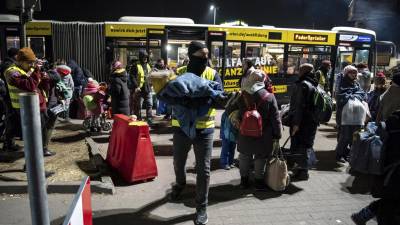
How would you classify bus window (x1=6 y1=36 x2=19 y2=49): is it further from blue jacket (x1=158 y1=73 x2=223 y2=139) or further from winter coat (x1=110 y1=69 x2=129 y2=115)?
blue jacket (x1=158 y1=73 x2=223 y2=139)

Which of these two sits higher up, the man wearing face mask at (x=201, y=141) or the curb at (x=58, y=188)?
the man wearing face mask at (x=201, y=141)

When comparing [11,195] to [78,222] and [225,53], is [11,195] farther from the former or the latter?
[225,53]

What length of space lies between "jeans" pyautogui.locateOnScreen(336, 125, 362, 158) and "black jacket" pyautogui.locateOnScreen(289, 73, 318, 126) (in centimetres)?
134

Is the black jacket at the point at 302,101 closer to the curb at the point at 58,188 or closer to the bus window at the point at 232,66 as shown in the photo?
the curb at the point at 58,188

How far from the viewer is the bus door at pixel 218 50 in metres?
12.7

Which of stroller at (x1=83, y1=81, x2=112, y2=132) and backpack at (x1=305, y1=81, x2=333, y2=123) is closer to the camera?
backpack at (x1=305, y1=81, x2=333, y2=123)

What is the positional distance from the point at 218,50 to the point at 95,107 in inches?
216

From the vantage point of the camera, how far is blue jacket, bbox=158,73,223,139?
4.17 metres

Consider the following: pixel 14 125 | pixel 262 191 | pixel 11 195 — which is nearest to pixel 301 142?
pixel 262 191

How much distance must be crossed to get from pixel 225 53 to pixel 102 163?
7.72m

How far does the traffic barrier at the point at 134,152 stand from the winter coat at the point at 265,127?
1417 millimetres

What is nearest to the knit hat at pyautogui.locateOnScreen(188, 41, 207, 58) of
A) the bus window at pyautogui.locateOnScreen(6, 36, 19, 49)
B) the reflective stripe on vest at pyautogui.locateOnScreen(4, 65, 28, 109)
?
the reflective stripe on vest at pyautogui.locateOnScreen(4, 65, 28, 109)

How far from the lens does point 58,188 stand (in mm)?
5316

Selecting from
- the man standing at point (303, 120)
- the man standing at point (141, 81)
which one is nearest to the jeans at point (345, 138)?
the man standing at point (303, 120)
